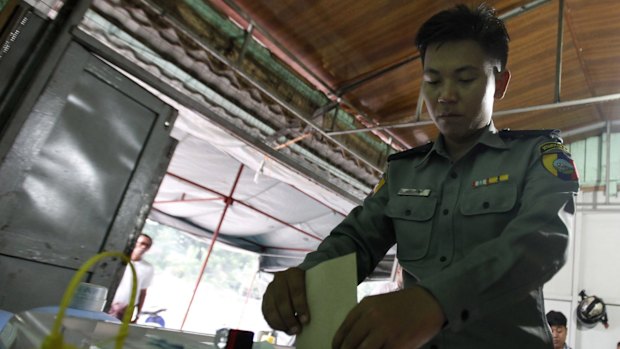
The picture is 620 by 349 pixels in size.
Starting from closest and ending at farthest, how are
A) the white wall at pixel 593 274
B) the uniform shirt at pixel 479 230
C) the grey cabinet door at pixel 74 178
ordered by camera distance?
1. the uniform shirt at pixel 479 230
2. the grey cabinet door at pixel 74 178
3. the white wall at pixel 593 274

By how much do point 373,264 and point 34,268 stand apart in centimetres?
174

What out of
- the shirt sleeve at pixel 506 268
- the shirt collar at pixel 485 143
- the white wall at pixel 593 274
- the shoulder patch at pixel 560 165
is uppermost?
the white wall at pixel 593 274

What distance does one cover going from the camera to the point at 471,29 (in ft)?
3.06

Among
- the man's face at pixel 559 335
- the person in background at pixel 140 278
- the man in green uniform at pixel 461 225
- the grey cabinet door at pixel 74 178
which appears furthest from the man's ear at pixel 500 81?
the person in background at pixel 140 278

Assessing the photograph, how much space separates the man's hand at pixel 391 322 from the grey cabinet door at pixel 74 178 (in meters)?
1.89

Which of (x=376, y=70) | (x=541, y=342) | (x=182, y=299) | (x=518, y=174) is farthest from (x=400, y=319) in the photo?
(x=182, y=299)

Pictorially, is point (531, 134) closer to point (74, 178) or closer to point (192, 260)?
point (74, 178)

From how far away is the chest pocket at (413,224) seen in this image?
92 centimetres

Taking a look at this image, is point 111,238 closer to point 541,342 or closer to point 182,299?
point 541,342

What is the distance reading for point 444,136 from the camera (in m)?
1.05

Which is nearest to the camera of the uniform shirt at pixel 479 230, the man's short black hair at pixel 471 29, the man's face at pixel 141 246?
the uniform shirt at pixel 479 230

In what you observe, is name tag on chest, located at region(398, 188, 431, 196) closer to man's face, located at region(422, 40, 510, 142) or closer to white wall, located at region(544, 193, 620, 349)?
man's face, located at region(422, 40, 510, 142)

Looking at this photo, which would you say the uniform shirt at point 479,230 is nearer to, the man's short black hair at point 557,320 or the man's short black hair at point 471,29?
the man's short black hair at point 471,29

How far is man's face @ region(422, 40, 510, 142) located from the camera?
35.0 inches
